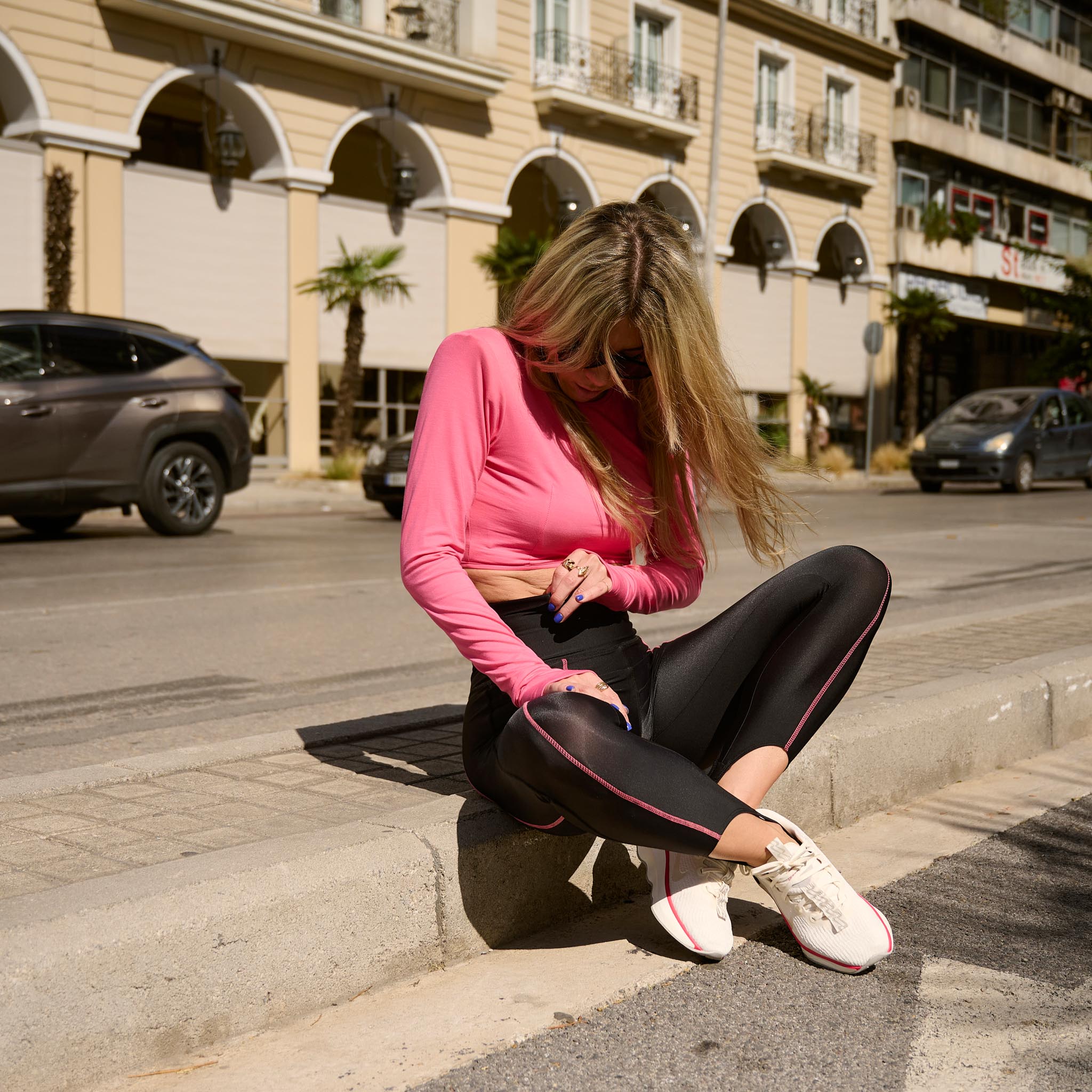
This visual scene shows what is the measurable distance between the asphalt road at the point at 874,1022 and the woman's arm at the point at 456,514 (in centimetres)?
66

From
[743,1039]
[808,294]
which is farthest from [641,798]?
[808,294]

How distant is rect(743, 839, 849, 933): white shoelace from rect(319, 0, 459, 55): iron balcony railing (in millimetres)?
21371

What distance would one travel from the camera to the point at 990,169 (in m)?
40.1

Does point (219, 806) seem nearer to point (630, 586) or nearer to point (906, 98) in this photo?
point (630, 586)

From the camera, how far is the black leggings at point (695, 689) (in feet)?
8.53

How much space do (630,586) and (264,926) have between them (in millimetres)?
1070

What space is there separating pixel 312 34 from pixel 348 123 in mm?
1816

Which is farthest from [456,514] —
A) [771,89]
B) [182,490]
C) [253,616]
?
[771,89]

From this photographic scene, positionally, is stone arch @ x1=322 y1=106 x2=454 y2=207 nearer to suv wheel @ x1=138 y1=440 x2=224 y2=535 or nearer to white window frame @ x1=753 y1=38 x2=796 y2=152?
white window frame @ x1=753 y1=38 x2=796 y2=152

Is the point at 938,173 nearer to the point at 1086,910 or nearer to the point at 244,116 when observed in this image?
the point at 244,116

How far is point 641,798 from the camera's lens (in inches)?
100

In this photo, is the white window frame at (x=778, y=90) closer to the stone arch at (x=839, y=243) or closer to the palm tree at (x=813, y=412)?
the stone arch at (x=839, y=243)

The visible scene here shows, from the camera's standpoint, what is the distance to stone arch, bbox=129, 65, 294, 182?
68.9 ft

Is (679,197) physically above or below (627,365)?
above
